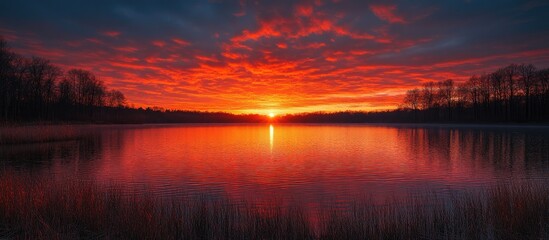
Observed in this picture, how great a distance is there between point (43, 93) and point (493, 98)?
11502 centimetres

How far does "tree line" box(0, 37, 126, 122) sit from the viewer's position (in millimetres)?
53312

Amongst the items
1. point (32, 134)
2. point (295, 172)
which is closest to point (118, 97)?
point (32, 134)

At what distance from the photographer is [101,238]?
699 cm

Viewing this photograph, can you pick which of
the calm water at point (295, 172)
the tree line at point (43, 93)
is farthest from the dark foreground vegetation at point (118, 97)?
the calm water at point (295, 172)

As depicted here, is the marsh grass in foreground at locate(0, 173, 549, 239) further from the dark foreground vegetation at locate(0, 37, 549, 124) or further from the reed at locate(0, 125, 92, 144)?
the dark foreground vegetation at locate(0, 37, 549, 124)

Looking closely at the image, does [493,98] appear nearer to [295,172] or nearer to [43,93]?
[295,172]

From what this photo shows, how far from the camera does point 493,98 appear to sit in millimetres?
86062

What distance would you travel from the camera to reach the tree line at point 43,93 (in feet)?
175

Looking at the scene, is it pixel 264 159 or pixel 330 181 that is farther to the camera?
pixel 264 159

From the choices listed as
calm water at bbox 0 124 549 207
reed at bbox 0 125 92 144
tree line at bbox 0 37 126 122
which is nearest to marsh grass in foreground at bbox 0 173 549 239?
calm water at bbox 0 124 549 207

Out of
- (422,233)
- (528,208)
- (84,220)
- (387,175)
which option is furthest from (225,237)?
(387,175)

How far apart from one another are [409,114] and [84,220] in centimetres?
14542

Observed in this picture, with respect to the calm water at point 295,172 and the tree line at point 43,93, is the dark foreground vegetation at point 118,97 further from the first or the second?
the calm water at point 295,172

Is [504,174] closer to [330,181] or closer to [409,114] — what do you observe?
[330,181]
